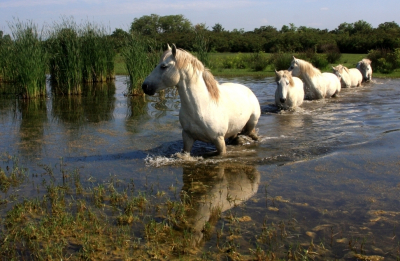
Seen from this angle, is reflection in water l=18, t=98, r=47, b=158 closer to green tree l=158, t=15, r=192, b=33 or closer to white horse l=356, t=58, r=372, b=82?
white horse l=356, t=58, r=372, b=82

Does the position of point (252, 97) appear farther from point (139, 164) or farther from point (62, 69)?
point (62, 69)

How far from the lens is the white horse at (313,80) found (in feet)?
40.2

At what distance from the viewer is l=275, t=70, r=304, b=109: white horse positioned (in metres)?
9.77

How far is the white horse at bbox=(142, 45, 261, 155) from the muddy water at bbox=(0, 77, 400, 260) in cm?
45

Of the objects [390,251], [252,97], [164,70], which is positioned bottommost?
[390,251]

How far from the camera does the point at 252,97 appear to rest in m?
6.84

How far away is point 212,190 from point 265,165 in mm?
1305

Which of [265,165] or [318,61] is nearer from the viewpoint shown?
[265,165]

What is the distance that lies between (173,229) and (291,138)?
4298 mm

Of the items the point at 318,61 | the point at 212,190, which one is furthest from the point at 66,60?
the point at 318,61

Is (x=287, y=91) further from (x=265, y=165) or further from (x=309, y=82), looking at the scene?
(x=265, y=165)

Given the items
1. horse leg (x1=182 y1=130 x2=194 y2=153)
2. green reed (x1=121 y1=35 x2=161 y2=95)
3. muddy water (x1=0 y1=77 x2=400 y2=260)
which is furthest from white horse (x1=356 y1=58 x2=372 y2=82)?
horse leg (x1=182 y1=130 x2=194 y2=153)

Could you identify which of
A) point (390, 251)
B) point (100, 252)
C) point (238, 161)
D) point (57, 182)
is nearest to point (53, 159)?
point (57, 182)

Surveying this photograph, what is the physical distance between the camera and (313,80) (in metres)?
12.5
